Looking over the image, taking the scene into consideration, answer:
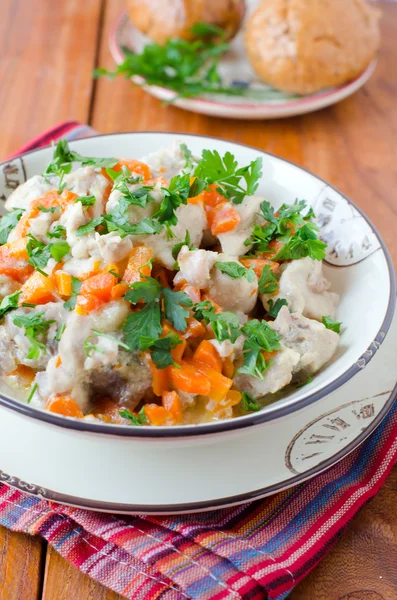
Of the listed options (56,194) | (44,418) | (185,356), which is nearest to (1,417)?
(44,418)

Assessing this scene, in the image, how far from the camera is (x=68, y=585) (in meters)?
2.32

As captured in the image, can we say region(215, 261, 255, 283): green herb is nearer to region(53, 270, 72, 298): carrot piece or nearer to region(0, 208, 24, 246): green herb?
region(53, 270, 72, 298): carrot piece

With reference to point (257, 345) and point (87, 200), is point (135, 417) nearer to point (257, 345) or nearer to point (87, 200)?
point (257, 345)

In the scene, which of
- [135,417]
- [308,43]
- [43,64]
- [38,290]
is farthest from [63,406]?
[43,64]

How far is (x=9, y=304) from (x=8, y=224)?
0.53m

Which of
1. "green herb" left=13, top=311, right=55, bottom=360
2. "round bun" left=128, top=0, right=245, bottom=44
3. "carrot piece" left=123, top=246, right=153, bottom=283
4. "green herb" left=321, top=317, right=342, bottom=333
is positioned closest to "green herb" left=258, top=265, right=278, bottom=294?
"green herb" left=321, top=317, right=342, bottom=333

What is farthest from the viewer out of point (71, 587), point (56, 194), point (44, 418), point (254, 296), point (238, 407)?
→ point (56, 194)

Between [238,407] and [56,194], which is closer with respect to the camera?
[238,407]

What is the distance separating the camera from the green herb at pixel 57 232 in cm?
278

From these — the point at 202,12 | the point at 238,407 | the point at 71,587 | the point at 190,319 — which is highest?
the point at 202,12

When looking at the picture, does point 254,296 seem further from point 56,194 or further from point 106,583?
point 106,583

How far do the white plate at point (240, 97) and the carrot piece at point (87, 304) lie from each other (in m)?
2.49

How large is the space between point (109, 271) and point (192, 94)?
8.32 feet

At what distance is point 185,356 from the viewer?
2.60 m
